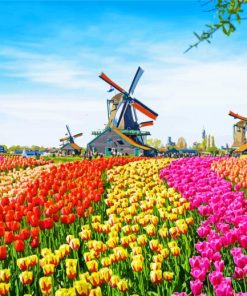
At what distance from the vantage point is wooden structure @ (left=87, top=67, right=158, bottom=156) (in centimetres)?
4822

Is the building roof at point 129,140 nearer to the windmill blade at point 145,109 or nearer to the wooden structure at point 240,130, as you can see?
the windmill blade at point 145,109

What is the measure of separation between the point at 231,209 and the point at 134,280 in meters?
2.40

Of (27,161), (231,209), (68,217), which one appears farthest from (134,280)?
(27,161)

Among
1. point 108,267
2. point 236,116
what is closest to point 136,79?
point 236,116

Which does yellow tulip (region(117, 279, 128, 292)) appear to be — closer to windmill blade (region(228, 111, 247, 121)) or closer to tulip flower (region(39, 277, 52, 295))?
tulip flower (region(39, 277, 52, 295))

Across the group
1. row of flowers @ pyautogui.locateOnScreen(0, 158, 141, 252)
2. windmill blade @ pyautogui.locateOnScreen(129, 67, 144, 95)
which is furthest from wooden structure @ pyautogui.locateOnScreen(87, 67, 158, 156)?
row of flowers @ pyautogui.locateOnScreen(0, 158, 141, 252)

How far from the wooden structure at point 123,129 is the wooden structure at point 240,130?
1649 centimetres

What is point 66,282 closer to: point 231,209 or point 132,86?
point 231,209

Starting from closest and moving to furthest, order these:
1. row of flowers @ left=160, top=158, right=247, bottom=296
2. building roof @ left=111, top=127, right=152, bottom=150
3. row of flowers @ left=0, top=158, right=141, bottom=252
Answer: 1. row of flowers @ left=160, top=158, right=247, bottom=296
2. row of flowers @ left=0, top=158, right=141, bottom=252
3. building roof @ left=111, top=127, right=152, bottom=150

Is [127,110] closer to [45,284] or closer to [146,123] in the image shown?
[146,123]

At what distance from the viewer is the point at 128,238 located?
520 cm

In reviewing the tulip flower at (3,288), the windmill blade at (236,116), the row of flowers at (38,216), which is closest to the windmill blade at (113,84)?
the windmill blade at (236,116)

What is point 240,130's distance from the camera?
6241 centimetres

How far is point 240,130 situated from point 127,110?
20.2 meters
